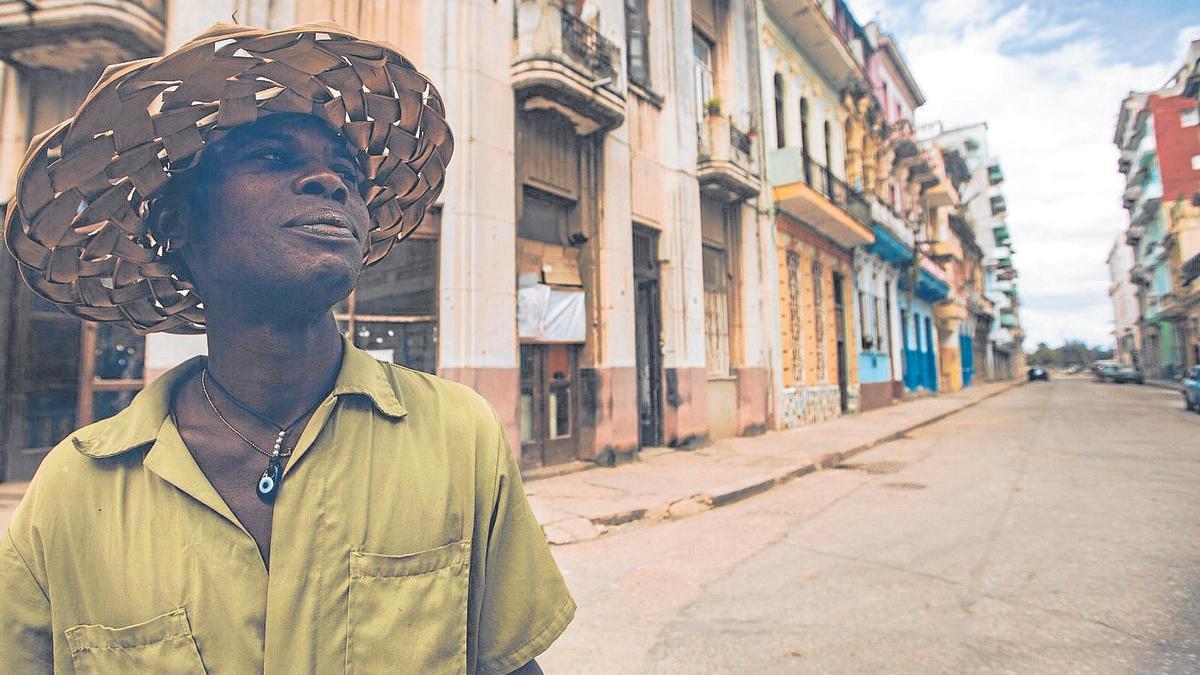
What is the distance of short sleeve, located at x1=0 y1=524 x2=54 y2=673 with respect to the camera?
992 millimetres

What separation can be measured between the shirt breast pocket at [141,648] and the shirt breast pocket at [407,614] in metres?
0.25

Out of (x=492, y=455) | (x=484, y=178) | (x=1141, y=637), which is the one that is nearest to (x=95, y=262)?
(x=492, y=455)

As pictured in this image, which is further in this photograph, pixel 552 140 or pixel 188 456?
pixel 552 140

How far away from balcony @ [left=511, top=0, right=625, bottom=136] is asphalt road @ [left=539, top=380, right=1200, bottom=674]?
18.0ft

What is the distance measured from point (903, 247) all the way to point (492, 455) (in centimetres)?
2344

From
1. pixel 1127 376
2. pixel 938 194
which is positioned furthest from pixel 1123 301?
pixel 938 194

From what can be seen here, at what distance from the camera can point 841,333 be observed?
17562 millimetres

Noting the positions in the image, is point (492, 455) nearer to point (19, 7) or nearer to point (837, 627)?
point (837, 627)

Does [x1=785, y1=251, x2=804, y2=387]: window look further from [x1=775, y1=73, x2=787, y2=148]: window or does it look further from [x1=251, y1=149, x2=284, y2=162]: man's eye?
[x1=251, y1=149, x2=284, y2=162]: man's eye

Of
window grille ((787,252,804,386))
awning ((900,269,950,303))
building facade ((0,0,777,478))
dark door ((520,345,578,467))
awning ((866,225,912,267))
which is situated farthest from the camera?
awning ((900,269,950,303))

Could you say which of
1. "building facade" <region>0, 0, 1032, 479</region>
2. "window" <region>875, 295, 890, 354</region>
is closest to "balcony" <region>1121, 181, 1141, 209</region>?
"window" <region>875, 295, 890, 354</region>

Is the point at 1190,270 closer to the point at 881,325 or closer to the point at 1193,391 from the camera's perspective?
the point at 1193,391

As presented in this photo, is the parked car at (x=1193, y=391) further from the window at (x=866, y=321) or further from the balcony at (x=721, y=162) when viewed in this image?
the balcony at (x=721, y=162)

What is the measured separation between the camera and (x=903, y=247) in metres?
21.5
